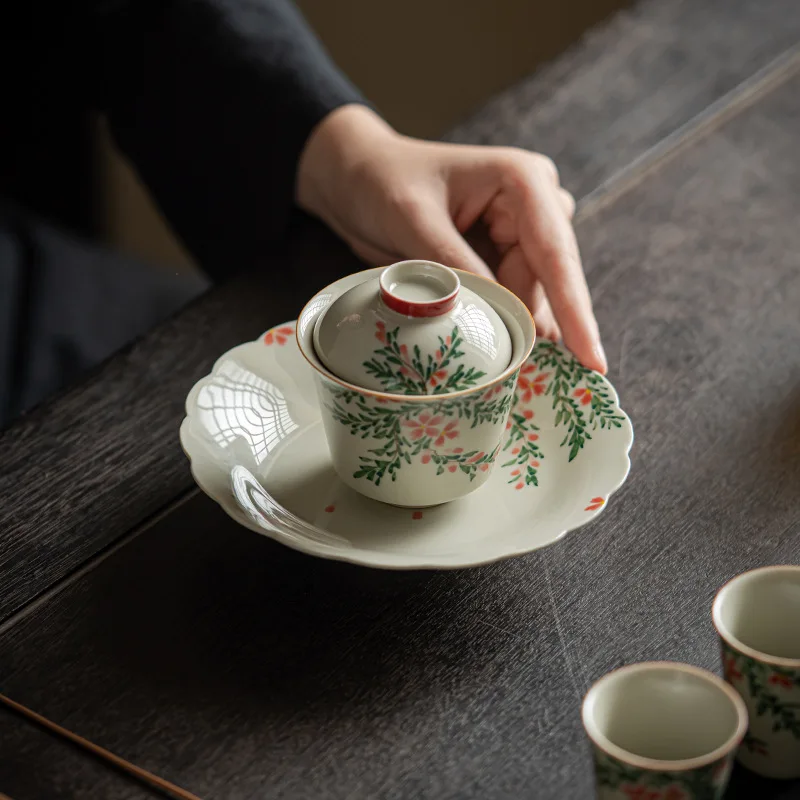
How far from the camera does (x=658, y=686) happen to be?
1.38 feet

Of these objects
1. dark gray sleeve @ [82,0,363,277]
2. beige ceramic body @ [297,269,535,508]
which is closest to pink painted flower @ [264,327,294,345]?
beige ceramic body @ [297,269,535,508]

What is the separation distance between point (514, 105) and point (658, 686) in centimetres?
71

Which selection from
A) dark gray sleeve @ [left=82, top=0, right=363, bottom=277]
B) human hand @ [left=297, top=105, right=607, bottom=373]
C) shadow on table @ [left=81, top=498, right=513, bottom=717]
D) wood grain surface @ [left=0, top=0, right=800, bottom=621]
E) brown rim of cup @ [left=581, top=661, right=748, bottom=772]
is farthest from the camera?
dark gray sleeve @ [left=82, top=0, right=363, bottom=277]

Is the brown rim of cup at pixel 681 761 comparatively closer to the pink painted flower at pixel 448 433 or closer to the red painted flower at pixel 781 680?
the red painted flower at pixel 781 680

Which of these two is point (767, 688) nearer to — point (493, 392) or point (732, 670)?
point (732, 670)

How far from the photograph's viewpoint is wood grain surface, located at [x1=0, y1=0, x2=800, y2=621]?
61cm

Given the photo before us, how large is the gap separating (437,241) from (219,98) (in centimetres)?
31

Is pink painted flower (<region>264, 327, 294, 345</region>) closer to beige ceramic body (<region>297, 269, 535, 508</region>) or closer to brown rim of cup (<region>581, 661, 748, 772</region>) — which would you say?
beige ceramic body (<region>297, 269, 535, 508</region>)

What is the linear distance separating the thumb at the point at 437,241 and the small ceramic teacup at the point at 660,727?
0.36 meters

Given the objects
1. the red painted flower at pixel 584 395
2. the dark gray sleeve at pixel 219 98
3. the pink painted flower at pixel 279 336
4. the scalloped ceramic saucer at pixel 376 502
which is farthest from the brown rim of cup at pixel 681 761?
the dark gray sleeve at pixel 219 98

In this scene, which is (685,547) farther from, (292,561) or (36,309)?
(36,309)

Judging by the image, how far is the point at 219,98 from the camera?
94cm

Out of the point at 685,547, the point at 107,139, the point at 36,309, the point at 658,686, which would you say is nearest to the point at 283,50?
the point at 36,309

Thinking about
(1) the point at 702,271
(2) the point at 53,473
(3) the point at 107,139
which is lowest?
(3) the point at 107,139
